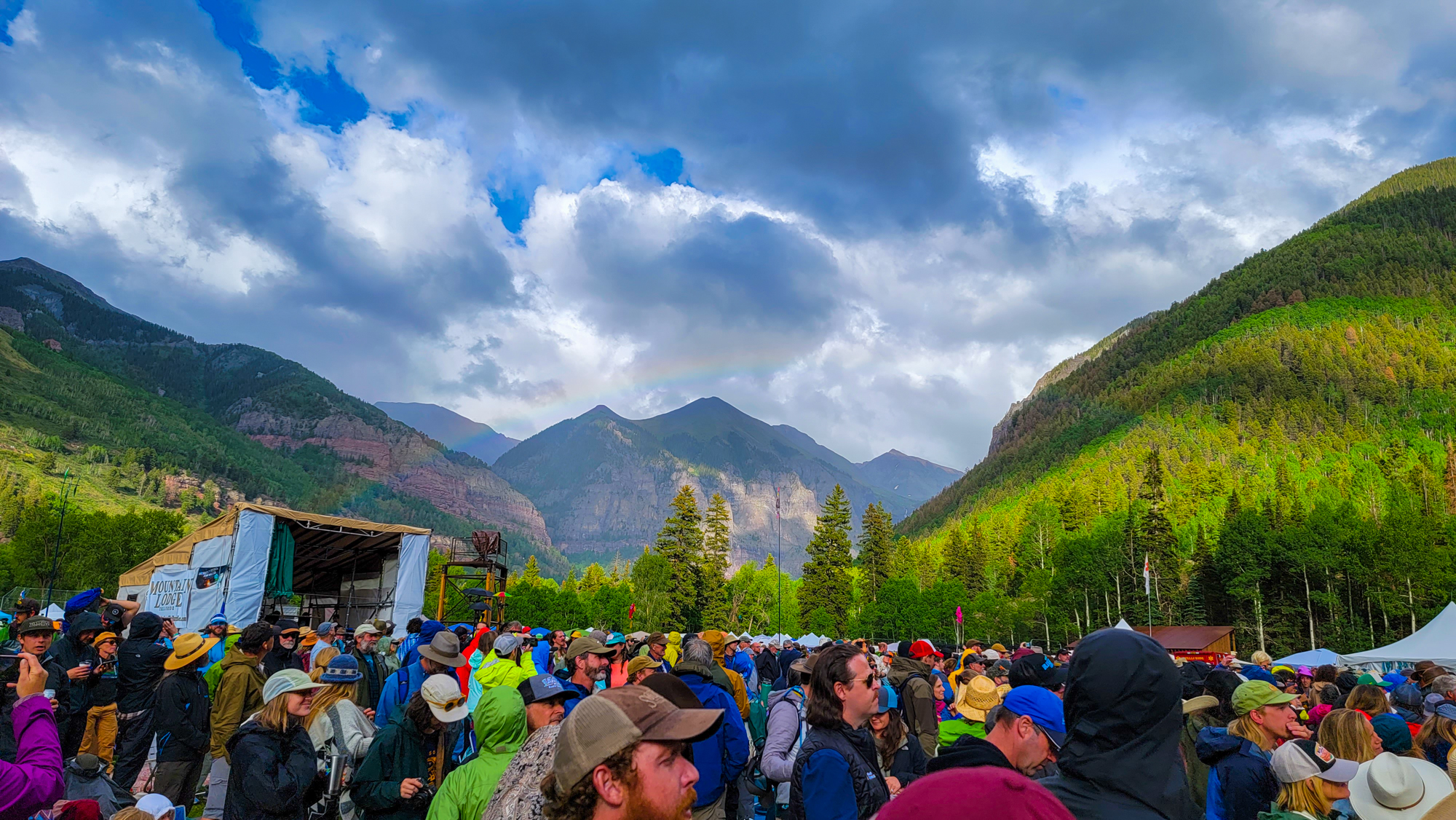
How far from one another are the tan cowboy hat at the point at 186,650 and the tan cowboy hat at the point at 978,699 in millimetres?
6059

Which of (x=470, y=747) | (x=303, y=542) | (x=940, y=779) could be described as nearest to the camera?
(x=940, y=779)

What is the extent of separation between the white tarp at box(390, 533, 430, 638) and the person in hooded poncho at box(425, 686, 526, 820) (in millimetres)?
21244

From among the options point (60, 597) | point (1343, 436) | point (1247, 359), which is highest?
point (1247, 359)

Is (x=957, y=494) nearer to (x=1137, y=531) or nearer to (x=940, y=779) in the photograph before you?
(x=1137, y=531)

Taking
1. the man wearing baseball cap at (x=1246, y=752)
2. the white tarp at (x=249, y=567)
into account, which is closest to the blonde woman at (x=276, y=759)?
the man wearing baseball cap at (x=1246, y=752)

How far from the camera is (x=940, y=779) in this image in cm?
117

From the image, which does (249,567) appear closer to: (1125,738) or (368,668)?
(368,668)

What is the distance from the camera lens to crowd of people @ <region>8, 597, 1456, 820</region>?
6.25 ft

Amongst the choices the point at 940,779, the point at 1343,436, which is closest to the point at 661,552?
the point at 940,779

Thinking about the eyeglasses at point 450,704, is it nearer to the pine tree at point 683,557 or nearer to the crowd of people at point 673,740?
the crowd of people at point 673,740

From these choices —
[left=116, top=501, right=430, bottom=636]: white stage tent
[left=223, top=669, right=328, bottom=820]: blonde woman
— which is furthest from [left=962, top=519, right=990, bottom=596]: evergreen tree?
[left=223, top=669, right=328, bottom=820]: blonde woman

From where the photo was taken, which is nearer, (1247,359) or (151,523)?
(151,523)

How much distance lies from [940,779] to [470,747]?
548cm

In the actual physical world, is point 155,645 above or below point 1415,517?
below
